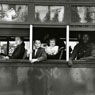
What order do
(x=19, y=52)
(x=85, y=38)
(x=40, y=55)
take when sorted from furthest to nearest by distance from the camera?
(x=85, y=38) < (x=19, y=52) < (x=40, y=55)

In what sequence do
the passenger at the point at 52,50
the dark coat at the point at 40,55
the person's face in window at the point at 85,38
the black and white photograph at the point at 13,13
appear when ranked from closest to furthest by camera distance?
the dark coat at the point at 40,55, the black and white photograph at the point at 13,13, the passenger at the point at 52,50, the person's face in window at the point at 85,38

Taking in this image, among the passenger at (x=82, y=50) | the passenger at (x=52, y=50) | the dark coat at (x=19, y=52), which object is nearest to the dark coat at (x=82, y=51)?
the passenger at (x=82, y=50)

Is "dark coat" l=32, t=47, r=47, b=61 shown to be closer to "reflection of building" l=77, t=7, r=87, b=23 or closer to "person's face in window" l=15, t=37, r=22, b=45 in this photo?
"person's face in window" l=15, t=37, r=22, b=45

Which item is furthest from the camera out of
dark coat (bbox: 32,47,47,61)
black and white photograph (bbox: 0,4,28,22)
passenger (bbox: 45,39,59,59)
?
passenger (bbox: 45,39,59,59)

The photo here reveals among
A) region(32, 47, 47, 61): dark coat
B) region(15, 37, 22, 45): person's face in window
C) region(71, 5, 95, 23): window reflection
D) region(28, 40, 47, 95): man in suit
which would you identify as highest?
region(71, 5, 95, 23): window reflection

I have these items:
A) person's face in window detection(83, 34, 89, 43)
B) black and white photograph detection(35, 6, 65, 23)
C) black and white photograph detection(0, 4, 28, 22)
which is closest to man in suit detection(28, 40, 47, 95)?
black and white photograph detection(35, 6, 65, 23)

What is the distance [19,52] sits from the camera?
7852 mm

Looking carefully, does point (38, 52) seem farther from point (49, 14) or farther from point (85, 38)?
point (85, 38)

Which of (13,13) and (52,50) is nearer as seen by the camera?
(13,13)

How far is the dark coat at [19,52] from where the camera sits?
7828mm

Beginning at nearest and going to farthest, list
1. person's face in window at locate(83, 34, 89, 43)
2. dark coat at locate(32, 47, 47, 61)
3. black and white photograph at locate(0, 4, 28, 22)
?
1. dark coat at locate(32, 47, 47, 61)
2. black and white photograph at locate(0, 4, 28, 22)
3. person's face in window at locate(83, 34, 89, 43)

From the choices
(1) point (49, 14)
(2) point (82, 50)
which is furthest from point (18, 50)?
(2) point (82, 50)

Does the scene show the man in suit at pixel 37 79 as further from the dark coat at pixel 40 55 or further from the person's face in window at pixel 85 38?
the person's face in window at pixel 85 38

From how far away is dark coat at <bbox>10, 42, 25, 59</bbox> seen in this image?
7.83 meters
